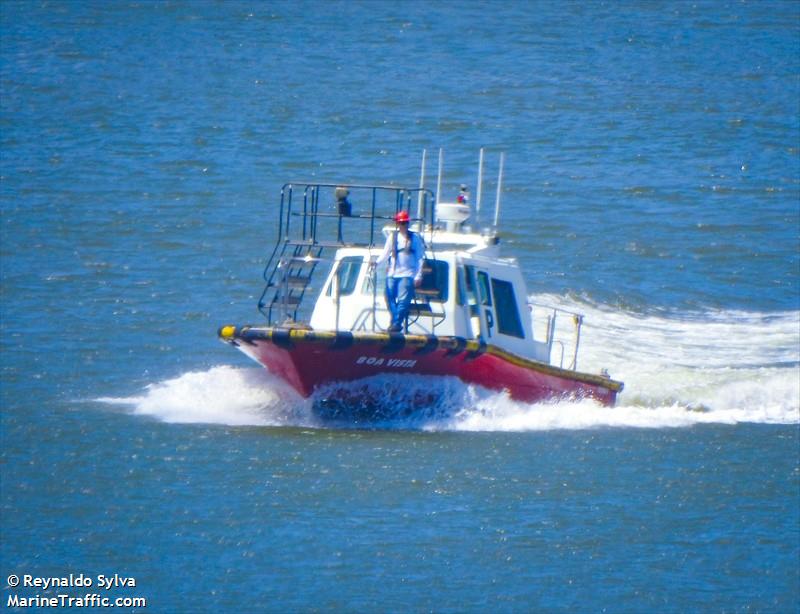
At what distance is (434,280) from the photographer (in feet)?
58.5

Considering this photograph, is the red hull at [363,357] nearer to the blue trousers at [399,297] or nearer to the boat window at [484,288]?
the blue trousers at [399,297]

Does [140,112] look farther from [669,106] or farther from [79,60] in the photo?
[669,106]

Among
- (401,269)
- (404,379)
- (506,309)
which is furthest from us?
(506,309)

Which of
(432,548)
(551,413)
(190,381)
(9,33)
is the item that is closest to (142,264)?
(190,381)

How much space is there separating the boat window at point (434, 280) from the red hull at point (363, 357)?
2.58 feet

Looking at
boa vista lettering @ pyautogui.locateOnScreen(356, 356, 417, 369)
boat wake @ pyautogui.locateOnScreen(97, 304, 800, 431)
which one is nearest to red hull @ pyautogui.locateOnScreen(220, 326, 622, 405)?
boa vista lettering @ pyautogui.locateOnScreen(356, 356, 417, 369)

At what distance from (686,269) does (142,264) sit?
8.38m

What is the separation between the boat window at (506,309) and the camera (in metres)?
18.6

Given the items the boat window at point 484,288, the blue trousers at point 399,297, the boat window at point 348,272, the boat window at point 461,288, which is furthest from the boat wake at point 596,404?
the boat window at point 348,272

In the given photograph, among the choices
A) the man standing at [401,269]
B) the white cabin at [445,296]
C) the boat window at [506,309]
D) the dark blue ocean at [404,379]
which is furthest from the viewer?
the boat window at [506,309]

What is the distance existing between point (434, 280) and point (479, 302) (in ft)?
1.94

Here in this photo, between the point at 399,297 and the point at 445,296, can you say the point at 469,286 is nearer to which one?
the point at 445,296

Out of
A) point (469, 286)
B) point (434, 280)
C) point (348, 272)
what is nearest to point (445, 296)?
point (434, 280)

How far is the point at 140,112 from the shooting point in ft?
112
